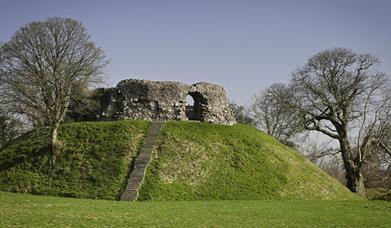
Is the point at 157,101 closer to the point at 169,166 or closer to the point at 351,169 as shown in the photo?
the point at 169,166

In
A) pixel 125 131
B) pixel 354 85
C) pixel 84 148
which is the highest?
pixel 354 85

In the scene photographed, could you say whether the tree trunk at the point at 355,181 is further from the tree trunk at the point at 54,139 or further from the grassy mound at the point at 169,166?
the tree trunk at the point at 54,139

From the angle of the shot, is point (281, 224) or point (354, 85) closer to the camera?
point (281, 224)

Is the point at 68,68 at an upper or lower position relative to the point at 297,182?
upper

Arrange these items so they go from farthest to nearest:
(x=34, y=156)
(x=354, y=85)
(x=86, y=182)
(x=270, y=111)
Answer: (x=270, y=111) → (x=354, y=85) → (x=34, y=156) → (x=86, y=182)

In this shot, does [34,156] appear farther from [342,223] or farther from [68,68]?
[342,223]

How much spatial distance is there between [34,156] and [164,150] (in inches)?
404

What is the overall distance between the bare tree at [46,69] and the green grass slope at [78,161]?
163 cm

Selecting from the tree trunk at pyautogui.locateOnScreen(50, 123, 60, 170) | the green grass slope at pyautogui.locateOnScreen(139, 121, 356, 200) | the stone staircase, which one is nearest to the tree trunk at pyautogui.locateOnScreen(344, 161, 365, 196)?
the green grass slope at pyautogui.locateOnScreen(139, 121, 356, 200)

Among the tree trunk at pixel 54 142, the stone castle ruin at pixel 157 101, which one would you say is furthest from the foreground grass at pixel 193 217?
the stone castle ruin at pixel 157 101

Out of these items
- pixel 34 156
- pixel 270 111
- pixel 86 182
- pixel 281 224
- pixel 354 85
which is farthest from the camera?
pixel 270 111

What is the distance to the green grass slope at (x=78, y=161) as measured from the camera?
97.1 ft

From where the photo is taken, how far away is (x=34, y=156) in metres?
33.4

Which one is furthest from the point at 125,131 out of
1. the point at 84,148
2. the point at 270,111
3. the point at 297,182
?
the point at 270,111
